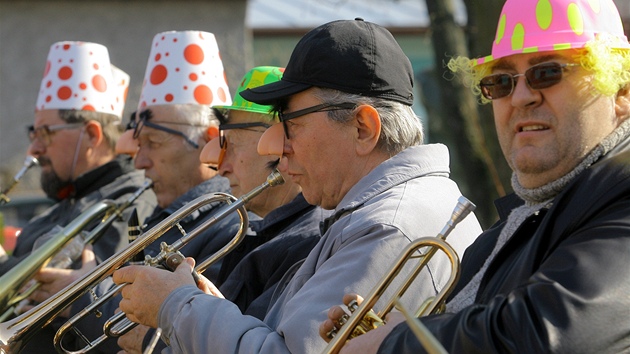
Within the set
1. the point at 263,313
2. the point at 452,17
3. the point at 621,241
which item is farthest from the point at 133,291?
the point at 452,17

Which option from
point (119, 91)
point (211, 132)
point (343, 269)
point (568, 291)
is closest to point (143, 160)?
point (211, 132)

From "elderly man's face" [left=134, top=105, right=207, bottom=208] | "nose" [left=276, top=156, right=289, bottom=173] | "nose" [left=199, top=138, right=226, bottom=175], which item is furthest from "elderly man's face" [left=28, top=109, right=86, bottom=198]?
"nose" [left=276, top=156, right=289, bottom=173]

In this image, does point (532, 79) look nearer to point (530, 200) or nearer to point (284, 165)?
point (530, 200)

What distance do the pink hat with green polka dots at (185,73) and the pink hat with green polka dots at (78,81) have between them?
3.05ft

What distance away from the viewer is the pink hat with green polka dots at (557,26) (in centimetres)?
259

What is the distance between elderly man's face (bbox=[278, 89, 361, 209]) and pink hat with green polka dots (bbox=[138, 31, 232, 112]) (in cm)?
230

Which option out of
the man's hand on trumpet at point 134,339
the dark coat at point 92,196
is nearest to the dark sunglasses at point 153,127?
the dark coat at point 92,196

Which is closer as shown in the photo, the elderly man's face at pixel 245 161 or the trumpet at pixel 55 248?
the elderly man's face at pixel 245 161

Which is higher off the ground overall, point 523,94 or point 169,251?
point 523,94

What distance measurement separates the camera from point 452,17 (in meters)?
8.45

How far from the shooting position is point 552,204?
95.1 inches

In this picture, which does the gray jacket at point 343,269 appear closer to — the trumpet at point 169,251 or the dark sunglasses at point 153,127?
the trumpet at point 169,251

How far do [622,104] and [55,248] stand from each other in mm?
3343

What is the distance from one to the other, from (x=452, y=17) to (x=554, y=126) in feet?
19.8
